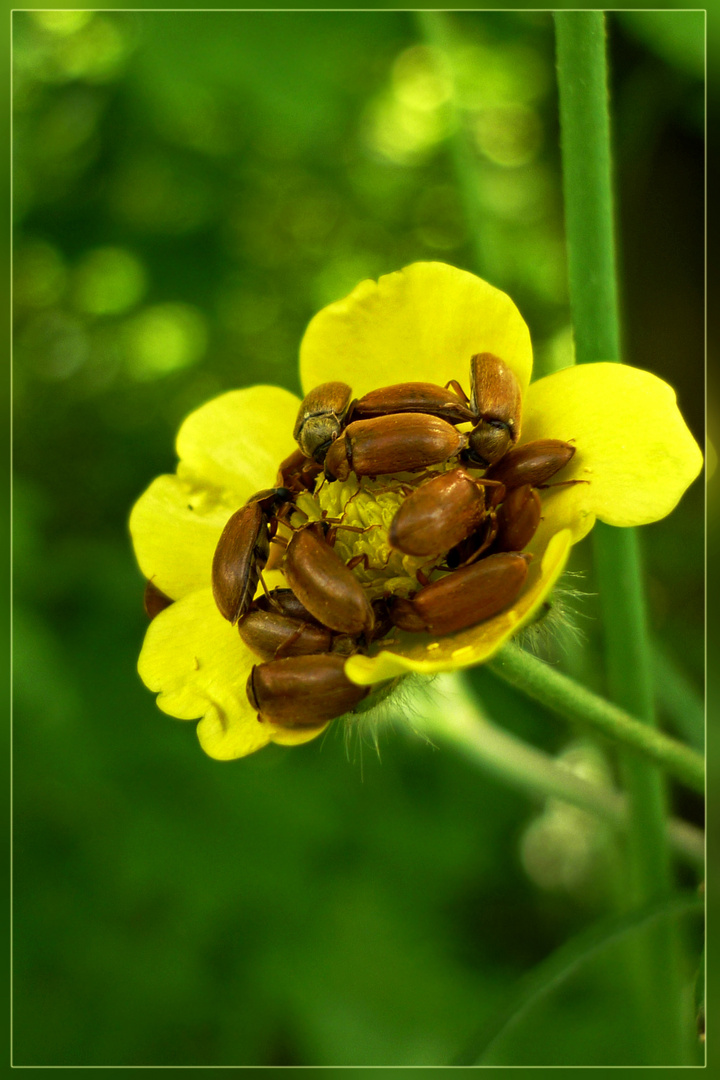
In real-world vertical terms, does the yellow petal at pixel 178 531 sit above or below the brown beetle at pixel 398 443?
below

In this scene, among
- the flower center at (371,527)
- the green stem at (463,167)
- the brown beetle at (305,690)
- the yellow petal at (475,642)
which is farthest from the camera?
the green stem at (463,167)

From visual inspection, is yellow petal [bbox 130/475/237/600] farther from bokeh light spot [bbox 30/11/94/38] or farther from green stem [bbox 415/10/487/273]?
bokeh light spot [bbox 30/11/94/38]

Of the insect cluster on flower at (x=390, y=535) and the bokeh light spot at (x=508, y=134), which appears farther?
the bokeh light spot at (x=508, y=134)

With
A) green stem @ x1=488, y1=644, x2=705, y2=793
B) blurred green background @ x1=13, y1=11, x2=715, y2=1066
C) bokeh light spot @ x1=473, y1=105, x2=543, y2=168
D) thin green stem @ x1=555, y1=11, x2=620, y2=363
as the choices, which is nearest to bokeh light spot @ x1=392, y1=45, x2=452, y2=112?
blurred green background @ x1=13, y1=11, x2=715, y2=1066

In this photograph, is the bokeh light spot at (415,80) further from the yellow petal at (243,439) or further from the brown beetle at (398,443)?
the brown beetle at (398,443)

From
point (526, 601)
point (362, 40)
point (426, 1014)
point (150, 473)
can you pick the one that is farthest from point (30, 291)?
point (526, 601)

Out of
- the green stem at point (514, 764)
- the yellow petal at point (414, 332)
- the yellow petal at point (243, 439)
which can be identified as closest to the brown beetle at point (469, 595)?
the yellow petal at point (414, 332)
